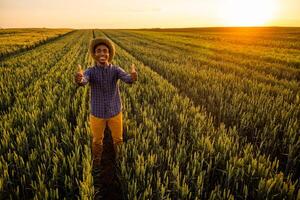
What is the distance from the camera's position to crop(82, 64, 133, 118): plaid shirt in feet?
10.9

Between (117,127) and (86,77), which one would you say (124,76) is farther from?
(117,127)

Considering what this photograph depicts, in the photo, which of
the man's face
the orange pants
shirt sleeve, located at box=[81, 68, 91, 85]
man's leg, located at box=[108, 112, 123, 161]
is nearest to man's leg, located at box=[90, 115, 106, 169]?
the orange pants

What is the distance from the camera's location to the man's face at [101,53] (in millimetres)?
3202

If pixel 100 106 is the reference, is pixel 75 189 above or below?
below

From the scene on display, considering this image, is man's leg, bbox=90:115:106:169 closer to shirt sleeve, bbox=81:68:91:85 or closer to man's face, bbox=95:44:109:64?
shirt sleeve, bbox=81:68:91:85

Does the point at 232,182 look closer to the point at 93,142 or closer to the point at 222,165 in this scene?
the point at 222,165

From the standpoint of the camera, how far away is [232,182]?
2.88 metres

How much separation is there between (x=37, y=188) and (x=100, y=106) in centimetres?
118

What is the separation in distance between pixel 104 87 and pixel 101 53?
426mm

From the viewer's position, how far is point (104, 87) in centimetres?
335

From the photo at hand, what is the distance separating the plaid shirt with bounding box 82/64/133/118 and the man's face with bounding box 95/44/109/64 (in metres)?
0.12

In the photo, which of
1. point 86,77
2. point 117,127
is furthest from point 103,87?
point 117,127

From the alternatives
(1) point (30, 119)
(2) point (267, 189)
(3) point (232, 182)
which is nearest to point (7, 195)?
(1) point (30, 119)

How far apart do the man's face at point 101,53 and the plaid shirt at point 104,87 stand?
0.12m
